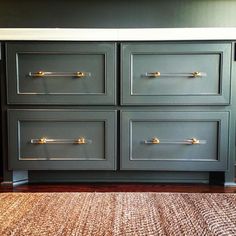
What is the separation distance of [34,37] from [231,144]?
106cm

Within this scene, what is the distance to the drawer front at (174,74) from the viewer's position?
1.26 metres

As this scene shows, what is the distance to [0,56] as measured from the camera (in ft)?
4.17

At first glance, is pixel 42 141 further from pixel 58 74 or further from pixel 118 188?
pixel 118 188

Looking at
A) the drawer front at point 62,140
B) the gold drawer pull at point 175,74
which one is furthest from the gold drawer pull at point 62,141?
the gold drawer pull at point 175,74

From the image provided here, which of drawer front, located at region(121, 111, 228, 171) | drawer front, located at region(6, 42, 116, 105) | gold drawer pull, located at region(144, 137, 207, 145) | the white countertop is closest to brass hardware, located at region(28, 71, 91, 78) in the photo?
drawer front, located at region(6, 42, 116, 105)

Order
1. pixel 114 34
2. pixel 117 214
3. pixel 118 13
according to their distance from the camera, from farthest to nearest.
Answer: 1. pixel 118 13
2. pixel 114 34
3. pixel 117 214

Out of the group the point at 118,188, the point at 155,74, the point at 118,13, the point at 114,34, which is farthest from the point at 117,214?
the point at 118,13

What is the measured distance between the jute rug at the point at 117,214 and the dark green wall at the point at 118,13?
1021 mm

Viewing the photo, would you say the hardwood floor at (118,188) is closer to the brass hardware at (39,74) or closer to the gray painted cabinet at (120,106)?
the gray painted cabinet at (120,106)

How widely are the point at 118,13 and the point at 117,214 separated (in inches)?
46.6

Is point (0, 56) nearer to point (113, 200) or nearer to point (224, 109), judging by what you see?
point (113, 200)

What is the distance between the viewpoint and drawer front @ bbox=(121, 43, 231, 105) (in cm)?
126

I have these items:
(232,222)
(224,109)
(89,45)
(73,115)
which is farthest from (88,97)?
(232,222)

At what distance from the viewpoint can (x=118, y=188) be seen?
1.31m
